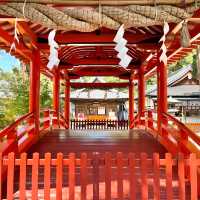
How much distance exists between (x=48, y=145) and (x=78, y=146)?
79 centimetres

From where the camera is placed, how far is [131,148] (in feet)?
26.1

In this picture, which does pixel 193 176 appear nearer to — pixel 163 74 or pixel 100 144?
pixel 100 144

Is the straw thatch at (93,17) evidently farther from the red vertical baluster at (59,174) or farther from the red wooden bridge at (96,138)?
the red vertical baluster at (59,174)

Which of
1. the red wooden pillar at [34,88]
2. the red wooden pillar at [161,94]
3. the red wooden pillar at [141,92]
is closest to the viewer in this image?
the red wooden pillar at [161,94]

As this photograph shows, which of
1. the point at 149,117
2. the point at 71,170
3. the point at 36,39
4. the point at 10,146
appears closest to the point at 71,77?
the point at 149,117

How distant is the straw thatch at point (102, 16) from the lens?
11.5 feet

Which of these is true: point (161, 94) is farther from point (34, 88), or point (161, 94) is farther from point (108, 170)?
point (108, 170)

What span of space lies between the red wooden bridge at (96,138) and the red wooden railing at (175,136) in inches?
0.8

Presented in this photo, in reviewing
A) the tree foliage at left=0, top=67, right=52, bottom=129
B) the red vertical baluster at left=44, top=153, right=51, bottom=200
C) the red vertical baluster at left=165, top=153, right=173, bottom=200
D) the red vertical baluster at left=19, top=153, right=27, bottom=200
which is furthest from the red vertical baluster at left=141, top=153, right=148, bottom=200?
the tree foliage at left=0, top=67, right=52, bottom=129

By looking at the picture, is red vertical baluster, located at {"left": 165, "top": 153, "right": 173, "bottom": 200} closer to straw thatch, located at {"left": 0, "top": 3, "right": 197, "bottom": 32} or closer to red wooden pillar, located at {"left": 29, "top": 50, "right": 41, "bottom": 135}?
straw thatch, located at {"left": 0, "top": 3, "right": 197, "bottom": 32}

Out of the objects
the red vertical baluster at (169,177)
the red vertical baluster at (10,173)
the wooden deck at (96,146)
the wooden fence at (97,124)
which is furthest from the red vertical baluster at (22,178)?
the wooden fence at (97,124)

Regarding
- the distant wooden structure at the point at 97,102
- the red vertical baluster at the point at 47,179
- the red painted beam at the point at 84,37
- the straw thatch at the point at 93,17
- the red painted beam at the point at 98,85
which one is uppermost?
the red painted beam at the point at 84,37

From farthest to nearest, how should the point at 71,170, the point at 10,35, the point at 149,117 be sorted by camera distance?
the point at 149,117, the point at 10,35, the point at 71,170

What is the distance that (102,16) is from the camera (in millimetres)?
3531
